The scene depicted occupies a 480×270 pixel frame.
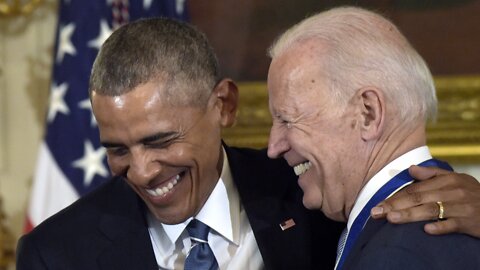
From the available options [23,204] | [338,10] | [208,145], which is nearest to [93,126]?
[23,204]

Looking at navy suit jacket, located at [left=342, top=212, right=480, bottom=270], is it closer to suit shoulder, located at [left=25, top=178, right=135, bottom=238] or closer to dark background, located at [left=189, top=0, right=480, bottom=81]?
suit shoulder, located at [left=25, top=178, right=135, bottom=238]

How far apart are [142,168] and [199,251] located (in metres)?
0.33

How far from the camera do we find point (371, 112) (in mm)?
1740

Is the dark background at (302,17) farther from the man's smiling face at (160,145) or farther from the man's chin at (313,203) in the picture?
the man's chin at (313,203)

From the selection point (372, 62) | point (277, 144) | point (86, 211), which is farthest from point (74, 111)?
point (372, 62)

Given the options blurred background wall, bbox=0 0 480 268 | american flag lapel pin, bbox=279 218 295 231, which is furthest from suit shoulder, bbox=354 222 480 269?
blurred background wall, bbox=0 0 480 268

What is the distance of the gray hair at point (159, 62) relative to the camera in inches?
81.8

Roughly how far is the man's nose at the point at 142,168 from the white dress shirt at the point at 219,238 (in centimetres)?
27

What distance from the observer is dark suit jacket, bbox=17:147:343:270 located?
228 centimetres

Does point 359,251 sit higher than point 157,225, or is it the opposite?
point 359,251

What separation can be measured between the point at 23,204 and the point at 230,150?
5.16 ft

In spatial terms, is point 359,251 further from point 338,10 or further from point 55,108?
point 55,108

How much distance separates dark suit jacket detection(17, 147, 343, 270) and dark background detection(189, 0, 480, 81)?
45.0 inches

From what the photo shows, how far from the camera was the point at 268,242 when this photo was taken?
7.59 ft
